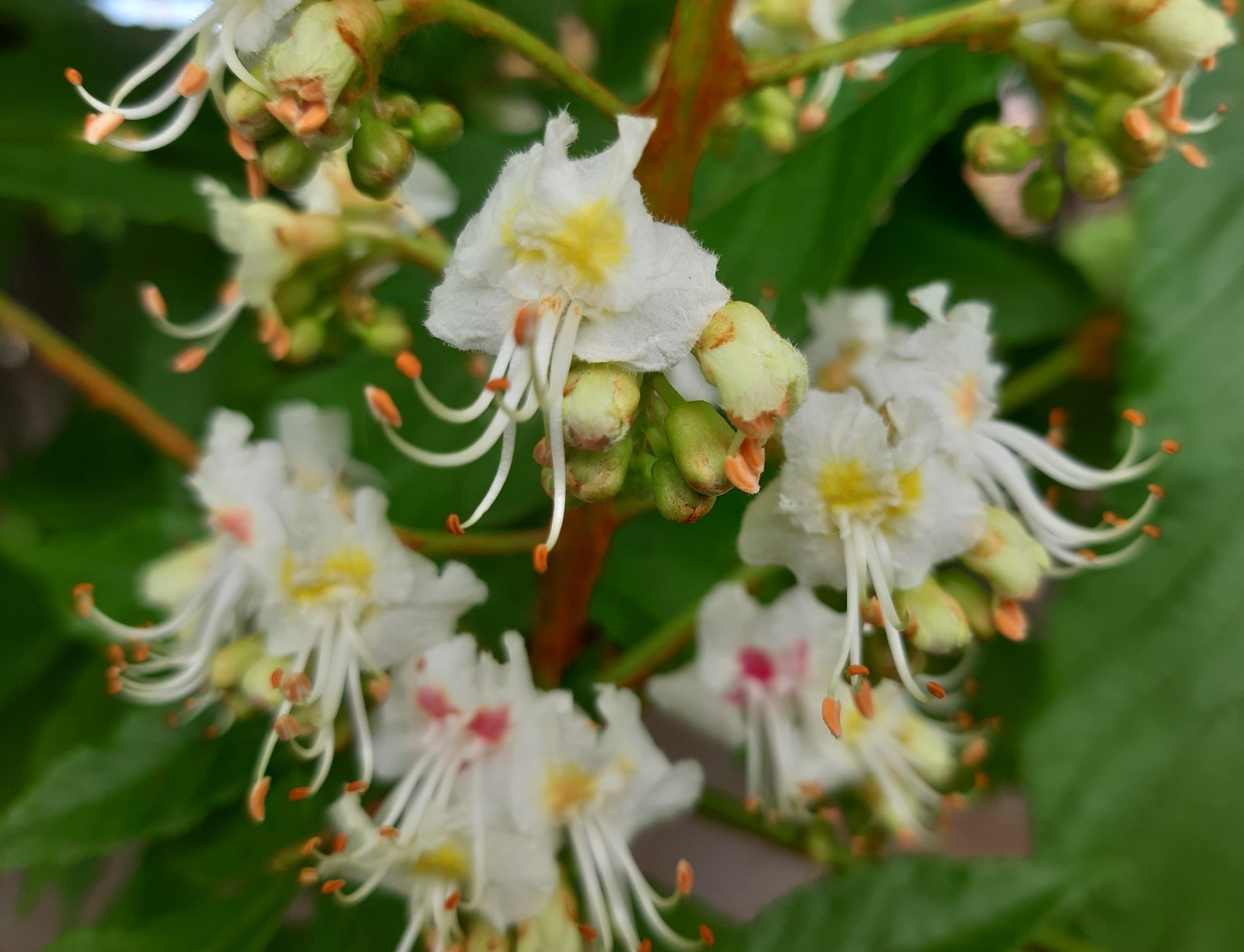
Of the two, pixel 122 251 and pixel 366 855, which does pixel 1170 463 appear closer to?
pixel 366 855

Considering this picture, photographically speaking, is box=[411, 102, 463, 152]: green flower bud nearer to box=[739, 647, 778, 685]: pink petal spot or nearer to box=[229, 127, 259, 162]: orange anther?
box=[229, 127, 259, 162]: orange anther

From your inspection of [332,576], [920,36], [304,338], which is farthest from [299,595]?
[920,36]

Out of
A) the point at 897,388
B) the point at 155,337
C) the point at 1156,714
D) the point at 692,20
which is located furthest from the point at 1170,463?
the point at 155,337

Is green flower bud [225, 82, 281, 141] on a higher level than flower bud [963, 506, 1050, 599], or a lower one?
higher

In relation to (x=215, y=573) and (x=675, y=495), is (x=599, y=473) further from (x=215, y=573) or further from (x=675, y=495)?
(x=215, y=573)

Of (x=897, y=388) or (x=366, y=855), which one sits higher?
(x=897, y=388)

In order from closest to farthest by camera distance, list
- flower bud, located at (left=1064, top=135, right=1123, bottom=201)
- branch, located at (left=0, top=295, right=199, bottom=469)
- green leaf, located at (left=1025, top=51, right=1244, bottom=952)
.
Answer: flower bud, located at (left=1064, top=135, right=1123, bottom=201), green leaf, located at (left=1025, top=51, right=1244, bottom=952), branch, located at (left=0, top=295, right=199, bottom=469)

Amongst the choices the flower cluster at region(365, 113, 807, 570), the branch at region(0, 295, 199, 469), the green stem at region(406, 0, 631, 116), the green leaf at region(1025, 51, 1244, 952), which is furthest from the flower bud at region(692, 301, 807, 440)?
the branch at region(0, 295, 199, 469)
